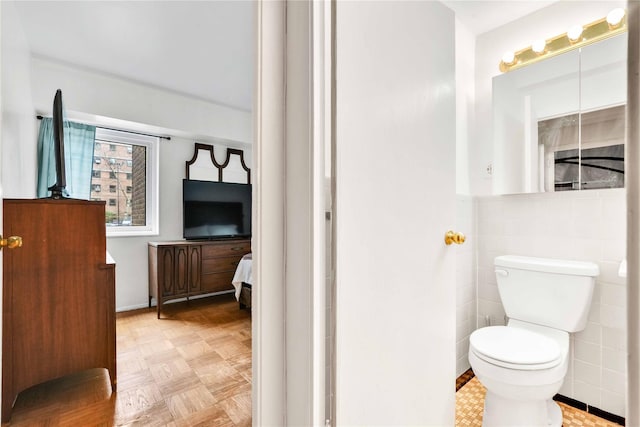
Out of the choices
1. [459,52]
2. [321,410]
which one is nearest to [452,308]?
[321,410]

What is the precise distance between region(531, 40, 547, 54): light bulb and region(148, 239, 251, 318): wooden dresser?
3.06m

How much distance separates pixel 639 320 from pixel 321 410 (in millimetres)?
685

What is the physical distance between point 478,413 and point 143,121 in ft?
11.5

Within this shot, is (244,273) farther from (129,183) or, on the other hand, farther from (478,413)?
(478,413)

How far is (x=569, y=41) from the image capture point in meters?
1.62

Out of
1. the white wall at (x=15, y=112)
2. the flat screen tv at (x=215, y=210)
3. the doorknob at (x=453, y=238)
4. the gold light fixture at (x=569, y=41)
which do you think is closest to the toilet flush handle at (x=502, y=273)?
the doorknob at (x=453, y=238)

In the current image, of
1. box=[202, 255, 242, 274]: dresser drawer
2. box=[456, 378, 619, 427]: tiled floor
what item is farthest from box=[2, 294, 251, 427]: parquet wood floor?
box=[456, 378, 619, 427]: tiled floor

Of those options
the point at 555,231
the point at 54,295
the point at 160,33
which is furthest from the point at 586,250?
the point at 160,33

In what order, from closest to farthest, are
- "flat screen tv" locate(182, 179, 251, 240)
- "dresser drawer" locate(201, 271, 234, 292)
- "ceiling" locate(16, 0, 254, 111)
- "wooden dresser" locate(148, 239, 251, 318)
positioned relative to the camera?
"ceiling" locate(16, 0, 254, 111), "wooden dresser" locate(148, 239, 251, 318), "dresser drawer" locate(201, 271, 234, 292), "flat screen tv" locate(182, 179, 251, 240)

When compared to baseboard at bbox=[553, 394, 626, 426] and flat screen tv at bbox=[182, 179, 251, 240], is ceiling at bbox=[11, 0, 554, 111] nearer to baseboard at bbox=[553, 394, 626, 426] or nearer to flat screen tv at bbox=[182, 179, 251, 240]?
flat screen tv at bbox=[182, 179, 251, 240]

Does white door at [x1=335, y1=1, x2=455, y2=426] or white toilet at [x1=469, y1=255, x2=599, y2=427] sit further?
white toilet at [x1=469, y1=255, x2=599, y2=427]

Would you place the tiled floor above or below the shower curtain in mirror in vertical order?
below

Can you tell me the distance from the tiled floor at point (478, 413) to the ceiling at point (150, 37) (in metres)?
2.39

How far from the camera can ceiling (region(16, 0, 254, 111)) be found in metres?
1.91
